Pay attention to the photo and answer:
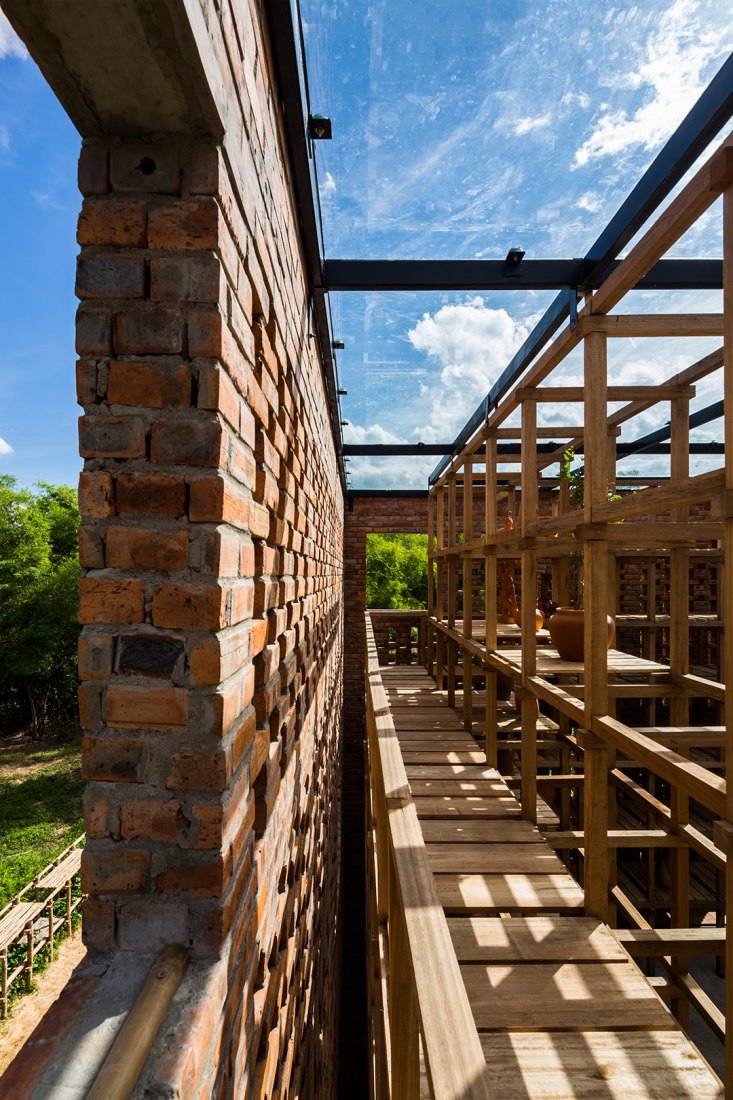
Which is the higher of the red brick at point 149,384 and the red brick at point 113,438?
the red brick at point 149,384

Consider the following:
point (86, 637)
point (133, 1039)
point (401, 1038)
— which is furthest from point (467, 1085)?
point (86, 637)

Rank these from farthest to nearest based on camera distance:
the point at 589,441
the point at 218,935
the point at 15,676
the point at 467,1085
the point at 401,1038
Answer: the point at 15,676 → the point at 589,441 → the point at 401,1038 → the point at 218,935 → the point at 467,1085

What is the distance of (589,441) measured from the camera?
2.19m

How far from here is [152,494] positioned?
85 centimetres

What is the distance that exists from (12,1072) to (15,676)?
2103 cm

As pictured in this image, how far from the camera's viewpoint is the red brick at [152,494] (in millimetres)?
853

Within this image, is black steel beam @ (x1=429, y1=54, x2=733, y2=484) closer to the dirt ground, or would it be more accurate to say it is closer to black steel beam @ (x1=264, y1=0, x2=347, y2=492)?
black steel beam @ (x1=264, y1=0, x2=347, y2=492)

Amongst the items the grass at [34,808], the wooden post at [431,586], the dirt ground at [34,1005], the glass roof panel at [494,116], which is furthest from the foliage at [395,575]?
the glass roof panel at [494,116]

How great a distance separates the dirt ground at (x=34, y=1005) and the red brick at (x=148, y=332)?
768 cm

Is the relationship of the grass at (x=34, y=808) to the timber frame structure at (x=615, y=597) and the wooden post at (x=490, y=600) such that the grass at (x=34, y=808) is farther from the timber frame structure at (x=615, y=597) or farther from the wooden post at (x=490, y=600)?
the timber frame structure at (x=615, y=597)

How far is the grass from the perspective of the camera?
10.3 metres

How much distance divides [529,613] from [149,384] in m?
2.47

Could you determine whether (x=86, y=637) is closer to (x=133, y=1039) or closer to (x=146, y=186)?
(x=133, y=1039)

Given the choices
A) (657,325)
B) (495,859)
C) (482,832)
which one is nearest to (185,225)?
(657,325)
